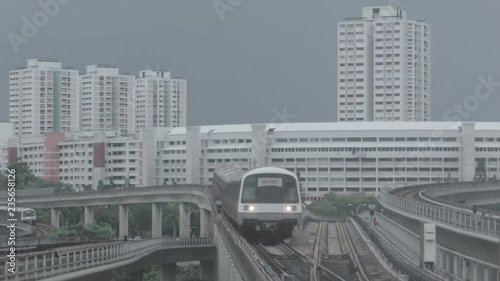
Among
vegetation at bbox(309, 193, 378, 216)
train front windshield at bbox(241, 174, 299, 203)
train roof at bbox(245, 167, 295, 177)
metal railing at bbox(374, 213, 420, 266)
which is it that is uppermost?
train roof at bbox(245, 167, 295, 177)

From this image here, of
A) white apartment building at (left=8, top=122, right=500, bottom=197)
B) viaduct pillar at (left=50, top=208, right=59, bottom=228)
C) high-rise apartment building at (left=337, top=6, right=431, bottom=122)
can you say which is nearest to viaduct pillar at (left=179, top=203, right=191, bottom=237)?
viaduct pillar at (left=50, top=208, right=59, bottom=228)

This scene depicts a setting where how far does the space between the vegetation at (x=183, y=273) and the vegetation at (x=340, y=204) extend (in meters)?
46.9

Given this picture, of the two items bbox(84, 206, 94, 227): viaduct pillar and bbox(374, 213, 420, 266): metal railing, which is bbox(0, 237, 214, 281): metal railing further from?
bbox(84, 206, 94, 227): viaduct pillar

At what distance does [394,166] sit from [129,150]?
150 ft

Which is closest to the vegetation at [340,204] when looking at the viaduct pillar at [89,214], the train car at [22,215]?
the viaduct pillar at [89,214]

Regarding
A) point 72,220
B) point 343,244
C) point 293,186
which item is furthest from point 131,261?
point 72,220

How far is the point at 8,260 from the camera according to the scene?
25.4 meters

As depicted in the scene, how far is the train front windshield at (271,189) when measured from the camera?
43.1 meters

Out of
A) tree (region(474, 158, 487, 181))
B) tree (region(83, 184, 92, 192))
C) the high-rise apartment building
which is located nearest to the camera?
tree (region(474, 158, 487, 181))

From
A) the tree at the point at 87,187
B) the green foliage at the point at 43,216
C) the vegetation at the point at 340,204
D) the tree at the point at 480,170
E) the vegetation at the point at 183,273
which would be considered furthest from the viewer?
the tree at the point at 87,187

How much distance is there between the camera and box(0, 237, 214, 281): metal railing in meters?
25.5

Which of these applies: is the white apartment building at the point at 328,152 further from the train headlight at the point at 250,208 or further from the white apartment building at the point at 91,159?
the train headlight at the point at 250,208

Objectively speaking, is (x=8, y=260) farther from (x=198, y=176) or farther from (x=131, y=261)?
(x=198, y=176)

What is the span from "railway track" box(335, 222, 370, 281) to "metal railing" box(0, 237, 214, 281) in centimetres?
848
